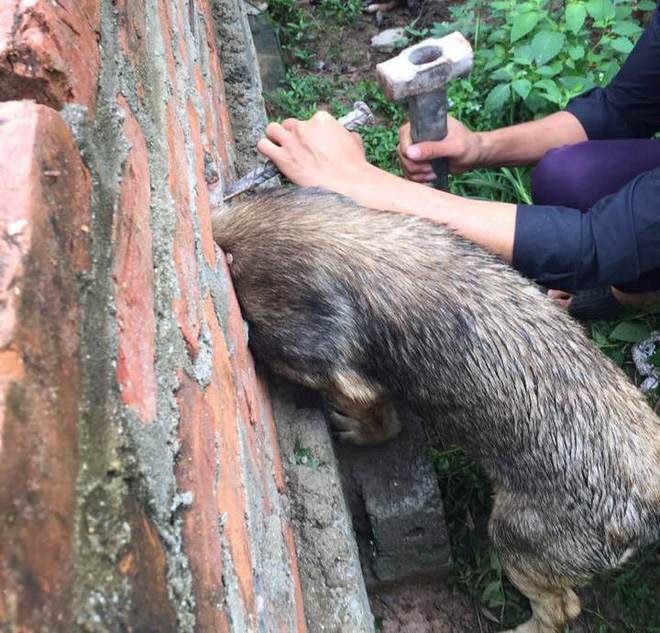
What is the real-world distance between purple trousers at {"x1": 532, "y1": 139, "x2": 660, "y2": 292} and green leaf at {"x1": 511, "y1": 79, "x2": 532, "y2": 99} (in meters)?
0.61

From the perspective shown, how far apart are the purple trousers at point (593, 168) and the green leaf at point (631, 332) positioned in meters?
0.45

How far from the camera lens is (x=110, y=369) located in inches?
31.8

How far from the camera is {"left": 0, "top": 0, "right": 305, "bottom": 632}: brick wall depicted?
2.04ft

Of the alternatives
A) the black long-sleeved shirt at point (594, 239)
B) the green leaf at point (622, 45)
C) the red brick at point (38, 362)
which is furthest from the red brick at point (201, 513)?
the green leaf at point (622, 45)

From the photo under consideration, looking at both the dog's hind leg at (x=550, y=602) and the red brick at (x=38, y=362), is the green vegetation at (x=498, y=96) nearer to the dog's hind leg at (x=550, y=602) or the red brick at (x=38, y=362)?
the dog's hind leg at (x=550, y=602)

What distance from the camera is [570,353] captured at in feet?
6.34

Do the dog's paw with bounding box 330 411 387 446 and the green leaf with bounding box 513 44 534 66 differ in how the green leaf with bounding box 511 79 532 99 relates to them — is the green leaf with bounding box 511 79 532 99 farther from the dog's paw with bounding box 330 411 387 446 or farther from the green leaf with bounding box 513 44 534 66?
the dog's paw with bounding box 330 411 387 446

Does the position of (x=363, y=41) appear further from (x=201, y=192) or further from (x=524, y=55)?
(x=201, y=192)

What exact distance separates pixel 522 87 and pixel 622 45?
22.2 inches

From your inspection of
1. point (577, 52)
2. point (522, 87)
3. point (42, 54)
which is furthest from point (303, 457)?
point (577, 52)

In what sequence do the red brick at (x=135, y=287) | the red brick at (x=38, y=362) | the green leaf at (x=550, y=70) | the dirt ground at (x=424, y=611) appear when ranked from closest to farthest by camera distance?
the red brick at (x=38, y=362) < the red brick at (x=135, y=287) < the dirt ground at (x=424, y=611) < the green leaf at (x=550, y=70)

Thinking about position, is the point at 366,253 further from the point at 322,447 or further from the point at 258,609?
the point at 258,609

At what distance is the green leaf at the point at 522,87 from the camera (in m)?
3.36

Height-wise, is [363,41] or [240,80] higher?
[240,80]
